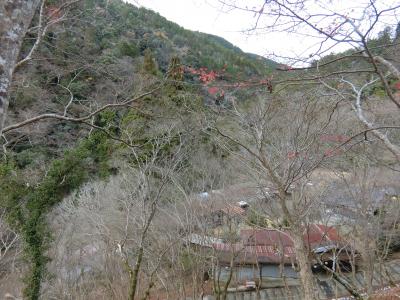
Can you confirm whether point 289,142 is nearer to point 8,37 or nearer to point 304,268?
point 304,268

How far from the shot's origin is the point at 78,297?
34.3 ft

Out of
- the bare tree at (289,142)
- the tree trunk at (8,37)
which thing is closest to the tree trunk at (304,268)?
the bare tree at (289,142)

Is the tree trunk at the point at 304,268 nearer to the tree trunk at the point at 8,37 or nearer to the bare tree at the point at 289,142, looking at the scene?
the bare tree at the point at 289,142

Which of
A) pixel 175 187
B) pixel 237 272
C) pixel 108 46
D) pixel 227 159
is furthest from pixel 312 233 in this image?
pixel 108 46

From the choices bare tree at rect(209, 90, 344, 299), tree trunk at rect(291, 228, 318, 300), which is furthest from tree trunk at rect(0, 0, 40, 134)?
tree trunk at rect(291, 228, 318, 300)

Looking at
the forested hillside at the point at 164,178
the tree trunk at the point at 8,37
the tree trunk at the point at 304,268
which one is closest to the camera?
the tree trunk at the point at 8,37

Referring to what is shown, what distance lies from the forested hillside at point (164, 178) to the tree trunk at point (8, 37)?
7.89ft

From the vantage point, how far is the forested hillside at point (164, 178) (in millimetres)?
5812

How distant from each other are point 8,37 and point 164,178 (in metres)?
7.52

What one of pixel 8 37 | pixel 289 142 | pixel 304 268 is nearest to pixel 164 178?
pixel 289 142

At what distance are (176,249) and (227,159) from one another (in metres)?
3.69

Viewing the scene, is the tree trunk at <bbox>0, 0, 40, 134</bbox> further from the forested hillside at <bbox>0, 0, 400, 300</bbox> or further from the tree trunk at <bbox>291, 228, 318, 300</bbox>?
the tree trunk at <bbox>291, 228, 318, 300</bbox>

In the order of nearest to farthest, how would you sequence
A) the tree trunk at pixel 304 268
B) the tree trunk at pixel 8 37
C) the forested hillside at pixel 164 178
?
the tree trunk at pixel 8 37 → the tree trunk at pixel 304 268 → the forested hillside at pixel 164 178

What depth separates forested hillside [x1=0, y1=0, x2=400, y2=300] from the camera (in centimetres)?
581
